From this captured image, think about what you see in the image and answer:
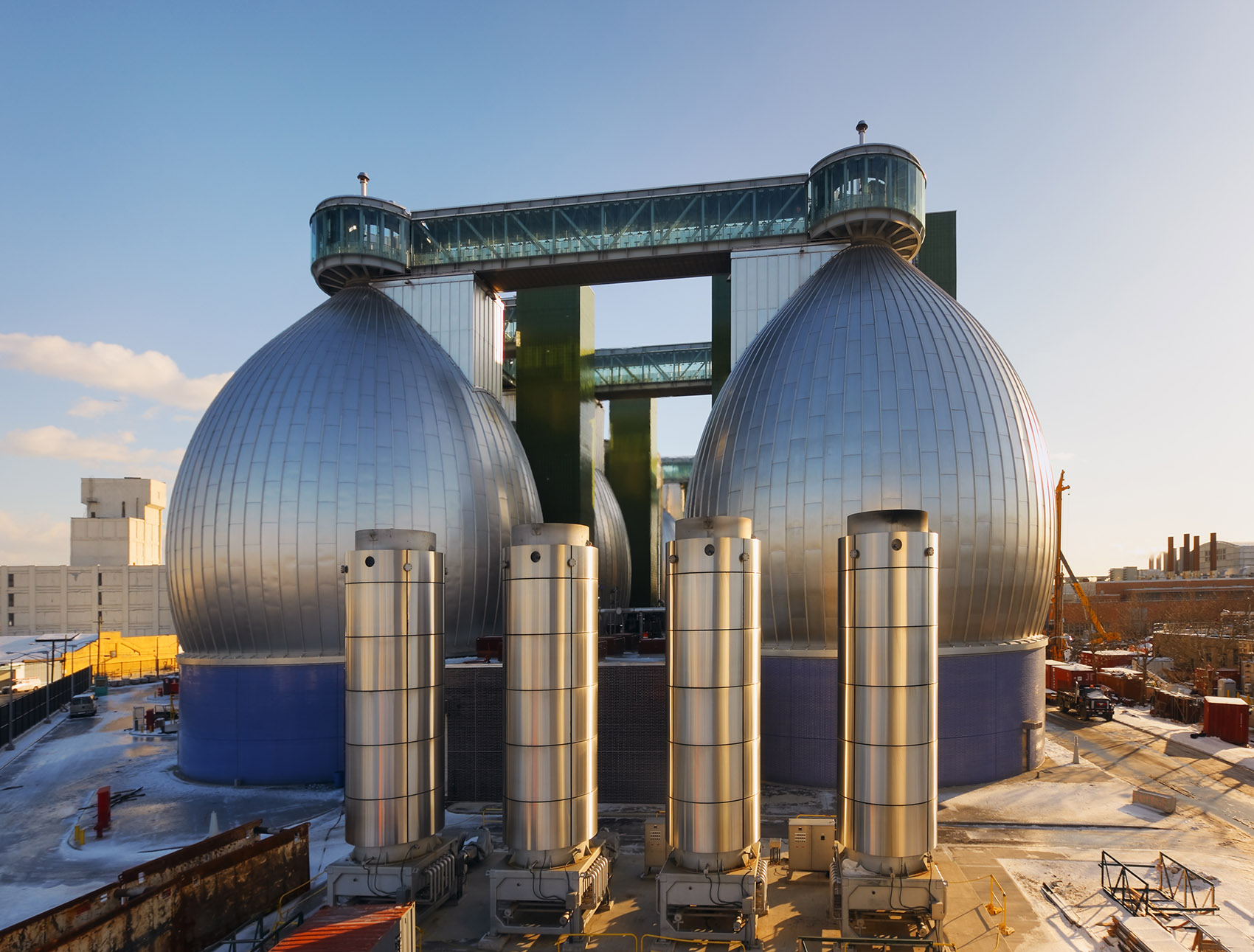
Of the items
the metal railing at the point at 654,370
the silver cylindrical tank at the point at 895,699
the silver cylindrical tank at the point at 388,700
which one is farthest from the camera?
the metal railing at the point at 654,370

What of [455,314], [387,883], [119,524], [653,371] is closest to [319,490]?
[455,314]

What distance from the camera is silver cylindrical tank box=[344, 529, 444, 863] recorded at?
774 inches

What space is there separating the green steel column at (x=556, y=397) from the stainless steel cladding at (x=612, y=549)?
291 inches

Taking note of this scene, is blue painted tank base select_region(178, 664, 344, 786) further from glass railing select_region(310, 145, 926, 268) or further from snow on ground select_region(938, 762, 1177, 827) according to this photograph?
snow on ground select_region(938, 762, 1177, 827)

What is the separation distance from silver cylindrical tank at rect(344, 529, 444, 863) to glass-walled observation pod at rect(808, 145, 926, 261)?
25167 millimetres

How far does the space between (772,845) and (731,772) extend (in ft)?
16.7

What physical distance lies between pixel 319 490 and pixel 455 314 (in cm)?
1293

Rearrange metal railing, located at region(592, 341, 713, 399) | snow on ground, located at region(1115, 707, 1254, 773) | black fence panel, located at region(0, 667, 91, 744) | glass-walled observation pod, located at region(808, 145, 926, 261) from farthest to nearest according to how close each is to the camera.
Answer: metal railing, located at region(592, 341, 713, 399) → black fence panel, located at region(0, 667, 91, 744) → glass-walled observation pod, located at region(808, 145, 926, 261) → snow on ground, located at region(1115, 707, 1254, 773)

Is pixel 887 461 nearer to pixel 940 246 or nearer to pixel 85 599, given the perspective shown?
pixel 940 246

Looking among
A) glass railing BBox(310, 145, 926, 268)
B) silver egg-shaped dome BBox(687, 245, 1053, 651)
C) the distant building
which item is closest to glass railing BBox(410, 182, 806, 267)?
glass railing BBox(310, 145, 926, 268)

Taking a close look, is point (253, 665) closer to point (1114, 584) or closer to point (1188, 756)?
point (1188, 756)

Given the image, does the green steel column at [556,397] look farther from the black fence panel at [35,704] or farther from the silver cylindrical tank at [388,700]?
the black fence panel at [35,704]

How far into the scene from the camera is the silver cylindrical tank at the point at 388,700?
19656 millimetres

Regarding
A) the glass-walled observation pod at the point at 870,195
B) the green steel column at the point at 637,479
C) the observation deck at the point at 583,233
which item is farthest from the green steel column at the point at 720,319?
the green steel column at the point at 637,479
